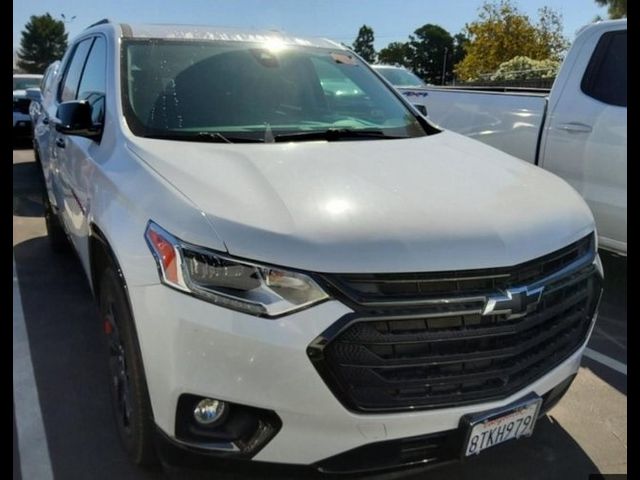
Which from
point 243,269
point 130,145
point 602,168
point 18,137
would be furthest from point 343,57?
point 18,137

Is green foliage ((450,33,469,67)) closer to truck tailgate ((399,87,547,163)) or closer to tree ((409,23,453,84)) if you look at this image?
tree ((409,23,453,84))

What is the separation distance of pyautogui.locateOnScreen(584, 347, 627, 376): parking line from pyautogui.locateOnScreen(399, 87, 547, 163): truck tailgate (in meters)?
1.90

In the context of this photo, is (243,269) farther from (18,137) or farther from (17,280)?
(18,137)

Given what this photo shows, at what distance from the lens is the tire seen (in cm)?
226

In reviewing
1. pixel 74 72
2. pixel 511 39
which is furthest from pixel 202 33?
pixel 511 39

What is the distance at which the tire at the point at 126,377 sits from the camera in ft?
7.43

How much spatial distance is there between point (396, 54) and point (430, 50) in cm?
468

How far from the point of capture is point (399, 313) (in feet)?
6.67

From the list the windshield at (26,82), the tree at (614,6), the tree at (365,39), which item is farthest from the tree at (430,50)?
the windshield at (26,82)

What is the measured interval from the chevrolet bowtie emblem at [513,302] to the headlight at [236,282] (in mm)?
570

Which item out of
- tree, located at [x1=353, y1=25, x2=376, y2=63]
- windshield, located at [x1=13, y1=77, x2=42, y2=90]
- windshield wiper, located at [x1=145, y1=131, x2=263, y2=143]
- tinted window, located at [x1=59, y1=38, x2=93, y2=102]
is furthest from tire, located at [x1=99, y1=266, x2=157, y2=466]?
tree, located at [x1=353, y1=25, x2=376, y2=63]

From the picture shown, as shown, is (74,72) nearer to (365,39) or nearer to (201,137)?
(201,137)

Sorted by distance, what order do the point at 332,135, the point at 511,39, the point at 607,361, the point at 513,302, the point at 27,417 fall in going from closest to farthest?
1. the point at 513,302
2. the point at 27,417
3. the point at 332,135
4. the point at 607,361
5. the point at 511,39

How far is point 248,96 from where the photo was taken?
11.0 feet
